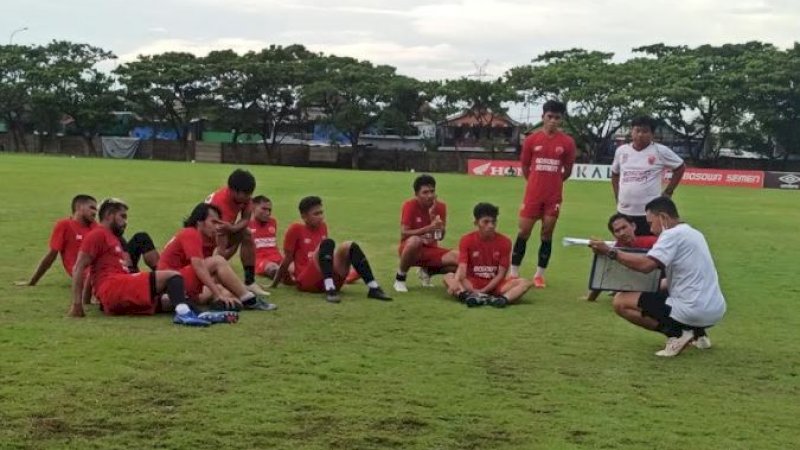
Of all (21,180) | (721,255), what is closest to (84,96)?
(21,180)

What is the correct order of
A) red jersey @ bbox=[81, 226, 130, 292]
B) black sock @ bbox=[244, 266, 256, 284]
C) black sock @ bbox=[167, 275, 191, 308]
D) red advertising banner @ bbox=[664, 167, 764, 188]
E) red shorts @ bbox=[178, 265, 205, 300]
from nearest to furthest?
1. black sock @ bbox=[167, 275, 191, 308]
2. red jersey @ bbox=[81, 226, 130, 292]
3. red shorts @ bbox=[178, 265, 205, 300]
4. black sock @ bbox=[244, 266, 256, 284]
5. red advertising banner @ bbox=[664, 167, 764, 188]

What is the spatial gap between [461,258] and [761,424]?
453 centimetres

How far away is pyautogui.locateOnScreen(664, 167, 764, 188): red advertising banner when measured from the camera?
153 feet

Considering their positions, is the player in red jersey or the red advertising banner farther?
the red advertising banner

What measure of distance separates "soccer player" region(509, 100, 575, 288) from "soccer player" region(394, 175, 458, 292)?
3.03 ft

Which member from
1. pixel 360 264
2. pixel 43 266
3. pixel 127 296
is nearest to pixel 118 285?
pixel 127 296

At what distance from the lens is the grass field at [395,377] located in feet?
15.2

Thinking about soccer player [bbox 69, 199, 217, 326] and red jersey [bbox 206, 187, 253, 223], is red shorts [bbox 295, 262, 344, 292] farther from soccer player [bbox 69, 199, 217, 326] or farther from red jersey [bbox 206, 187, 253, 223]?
soccer player [bbox 69, 199, 217, 326]

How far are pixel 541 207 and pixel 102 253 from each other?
5.07 m

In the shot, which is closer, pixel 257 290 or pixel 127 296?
pixel 127 296

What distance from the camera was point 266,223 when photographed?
10.9 m

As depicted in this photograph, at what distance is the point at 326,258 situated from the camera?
29.6ft

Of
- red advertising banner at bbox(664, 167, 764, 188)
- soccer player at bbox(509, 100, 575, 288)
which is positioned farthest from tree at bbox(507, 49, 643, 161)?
soccer player at bbox(509, 100, 575, 288)

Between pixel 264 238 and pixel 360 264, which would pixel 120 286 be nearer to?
pixel 360 264
